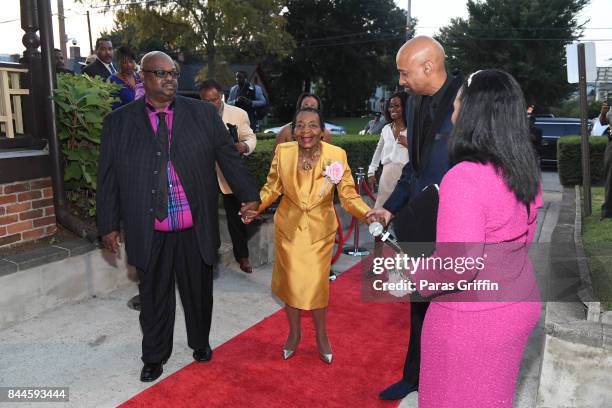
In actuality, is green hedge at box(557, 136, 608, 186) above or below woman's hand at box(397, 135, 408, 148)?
below

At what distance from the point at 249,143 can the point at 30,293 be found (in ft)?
8.46

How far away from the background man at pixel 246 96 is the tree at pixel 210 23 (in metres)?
23.6

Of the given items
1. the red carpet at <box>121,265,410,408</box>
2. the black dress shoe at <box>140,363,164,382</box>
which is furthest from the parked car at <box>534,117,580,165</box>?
the black dress shoe at <box>140,363,164,382</box>

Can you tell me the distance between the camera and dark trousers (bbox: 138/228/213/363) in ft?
12.1

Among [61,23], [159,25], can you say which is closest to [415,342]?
[61,23]

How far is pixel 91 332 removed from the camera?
4.47 metres

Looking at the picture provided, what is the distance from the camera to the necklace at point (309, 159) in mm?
3975

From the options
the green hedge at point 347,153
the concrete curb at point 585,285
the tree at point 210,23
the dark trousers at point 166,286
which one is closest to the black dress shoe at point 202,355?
the dark trousers at point 166,286

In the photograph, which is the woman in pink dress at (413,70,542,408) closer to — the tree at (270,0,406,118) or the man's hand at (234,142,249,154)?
the man's hand at (234,142,249,154)

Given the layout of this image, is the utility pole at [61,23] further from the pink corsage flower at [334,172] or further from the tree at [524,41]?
the tree at [524,41]

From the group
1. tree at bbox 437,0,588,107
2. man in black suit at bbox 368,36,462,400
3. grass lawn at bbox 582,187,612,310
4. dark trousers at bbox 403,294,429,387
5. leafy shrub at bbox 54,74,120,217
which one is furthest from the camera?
tree at bbox 437,0,588,107

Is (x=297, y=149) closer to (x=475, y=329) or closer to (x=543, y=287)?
(x=475, y=329)

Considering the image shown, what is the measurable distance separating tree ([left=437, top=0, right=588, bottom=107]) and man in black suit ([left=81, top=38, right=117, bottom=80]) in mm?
35594

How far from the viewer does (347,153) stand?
9.20 m
